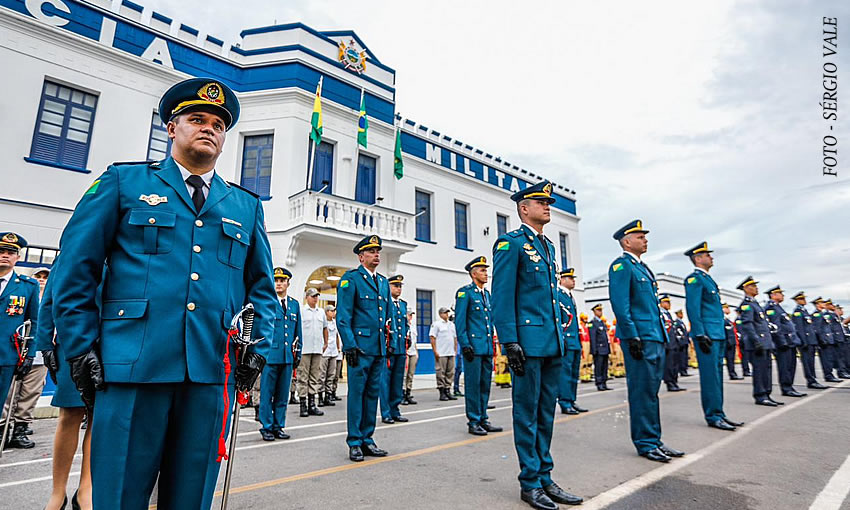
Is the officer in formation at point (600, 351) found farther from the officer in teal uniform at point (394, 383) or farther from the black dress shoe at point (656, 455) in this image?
the black dress shoe at point (656, 455)

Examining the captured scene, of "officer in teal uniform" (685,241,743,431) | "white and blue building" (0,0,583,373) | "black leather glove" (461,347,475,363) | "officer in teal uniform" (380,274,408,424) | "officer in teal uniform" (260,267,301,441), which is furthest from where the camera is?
"white and blue building" (0,0,583,373)

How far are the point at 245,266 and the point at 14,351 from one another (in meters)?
4.38

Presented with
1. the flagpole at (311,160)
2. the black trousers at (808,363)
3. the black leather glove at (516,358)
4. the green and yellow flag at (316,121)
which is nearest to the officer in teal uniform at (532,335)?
the black leather glove at (516,358)

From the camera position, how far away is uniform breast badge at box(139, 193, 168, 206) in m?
1.91

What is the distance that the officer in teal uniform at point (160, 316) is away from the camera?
168cm

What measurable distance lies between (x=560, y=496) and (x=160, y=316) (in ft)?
9.70

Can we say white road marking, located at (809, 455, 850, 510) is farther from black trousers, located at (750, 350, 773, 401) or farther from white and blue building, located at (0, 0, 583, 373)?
white and blue building, located at (0, 0, 583, 373)

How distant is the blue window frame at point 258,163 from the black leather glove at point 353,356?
9.29 metres

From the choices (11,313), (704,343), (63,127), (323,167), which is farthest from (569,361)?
(63,127)

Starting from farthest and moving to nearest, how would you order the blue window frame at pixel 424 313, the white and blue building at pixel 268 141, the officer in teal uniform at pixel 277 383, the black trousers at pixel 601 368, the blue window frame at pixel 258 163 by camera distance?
the blue window frame at pixel 424 313 → the blue window frame at pixel 258 163 → the black trousers at pixel 601 368 → the white and blue building at pixel 268 141 → the officer in teal uniform at pixel 277 383

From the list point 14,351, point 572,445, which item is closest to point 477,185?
point 572,445

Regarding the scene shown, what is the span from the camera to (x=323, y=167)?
14031mm

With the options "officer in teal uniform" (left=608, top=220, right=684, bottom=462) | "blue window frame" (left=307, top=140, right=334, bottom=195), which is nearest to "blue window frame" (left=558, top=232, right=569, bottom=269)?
"blue window frame" (left=307, top=140, right=334, bottom=195)

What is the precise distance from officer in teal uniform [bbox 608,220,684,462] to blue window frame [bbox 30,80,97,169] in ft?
38.4
